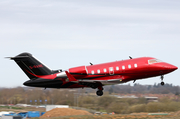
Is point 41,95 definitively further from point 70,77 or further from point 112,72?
point 112,72

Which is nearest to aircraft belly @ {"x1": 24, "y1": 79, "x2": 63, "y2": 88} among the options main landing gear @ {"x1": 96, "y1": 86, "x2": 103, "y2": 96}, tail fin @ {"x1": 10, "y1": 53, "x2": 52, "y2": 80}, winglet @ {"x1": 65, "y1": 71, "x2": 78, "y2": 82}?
tail fin @ {"x1": 10, "y1": 53, "x2": 52, "y2": 80}

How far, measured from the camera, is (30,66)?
126 ft

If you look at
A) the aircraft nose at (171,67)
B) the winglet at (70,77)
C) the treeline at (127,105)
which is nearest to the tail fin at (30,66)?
the winglet at (70,77)

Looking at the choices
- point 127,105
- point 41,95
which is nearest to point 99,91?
point 127,105

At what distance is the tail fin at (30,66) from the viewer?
125 ft

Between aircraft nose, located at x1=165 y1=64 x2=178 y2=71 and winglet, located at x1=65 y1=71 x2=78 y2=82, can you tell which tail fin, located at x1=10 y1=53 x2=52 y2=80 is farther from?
aircraft nose, located at x1=165 y1=64 x2=178 y2=71

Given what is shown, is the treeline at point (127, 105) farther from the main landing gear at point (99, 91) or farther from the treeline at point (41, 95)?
the main landing gear at point (99, 91)

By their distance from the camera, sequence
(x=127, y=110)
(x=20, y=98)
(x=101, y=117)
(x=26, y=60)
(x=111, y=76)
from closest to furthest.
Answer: (x=111, y=76) → (x=26, y=60) → (x=101, y=117) → (x=127, y=110) → (x=20, y=98)

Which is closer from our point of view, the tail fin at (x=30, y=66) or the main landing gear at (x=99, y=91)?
the main landing gear at (x=99, y=91)

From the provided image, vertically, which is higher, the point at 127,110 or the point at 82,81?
the point at 82,81

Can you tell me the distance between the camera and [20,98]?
7256 cm

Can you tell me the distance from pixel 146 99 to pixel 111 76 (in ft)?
129

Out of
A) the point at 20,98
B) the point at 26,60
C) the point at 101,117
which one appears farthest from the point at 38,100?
A: the point at 26,60

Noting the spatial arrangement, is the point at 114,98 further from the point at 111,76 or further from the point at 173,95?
the point at 111,76
